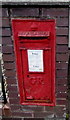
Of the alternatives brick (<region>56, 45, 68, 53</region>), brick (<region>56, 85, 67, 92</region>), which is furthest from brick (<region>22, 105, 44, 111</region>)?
brick (<region>56, 45, 68, 53</region>)

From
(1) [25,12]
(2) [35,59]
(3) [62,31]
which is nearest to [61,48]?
(3) [62,31]

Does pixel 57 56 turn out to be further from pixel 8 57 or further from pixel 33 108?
pixel 33 108

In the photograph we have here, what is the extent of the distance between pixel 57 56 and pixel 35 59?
28 cm

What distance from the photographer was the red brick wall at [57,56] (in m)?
2.92

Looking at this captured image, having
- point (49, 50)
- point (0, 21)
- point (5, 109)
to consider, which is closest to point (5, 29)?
point (0, 21)

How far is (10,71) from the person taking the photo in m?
3.43

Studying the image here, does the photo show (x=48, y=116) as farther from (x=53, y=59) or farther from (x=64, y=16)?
(x=64, y=16)

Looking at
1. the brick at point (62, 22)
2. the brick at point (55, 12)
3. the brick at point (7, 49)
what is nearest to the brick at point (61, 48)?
the brick at point (62, 22)

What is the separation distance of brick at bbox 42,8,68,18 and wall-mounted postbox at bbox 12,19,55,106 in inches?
3.1

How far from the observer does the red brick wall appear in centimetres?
292

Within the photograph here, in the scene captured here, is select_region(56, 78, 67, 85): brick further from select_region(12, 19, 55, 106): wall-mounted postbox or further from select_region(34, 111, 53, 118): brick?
select_region(34, 111, 53, 118): brick

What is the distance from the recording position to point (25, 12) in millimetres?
2926

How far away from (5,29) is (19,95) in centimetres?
106

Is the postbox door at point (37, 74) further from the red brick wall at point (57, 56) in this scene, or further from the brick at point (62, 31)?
the brick at point (62, 31)
